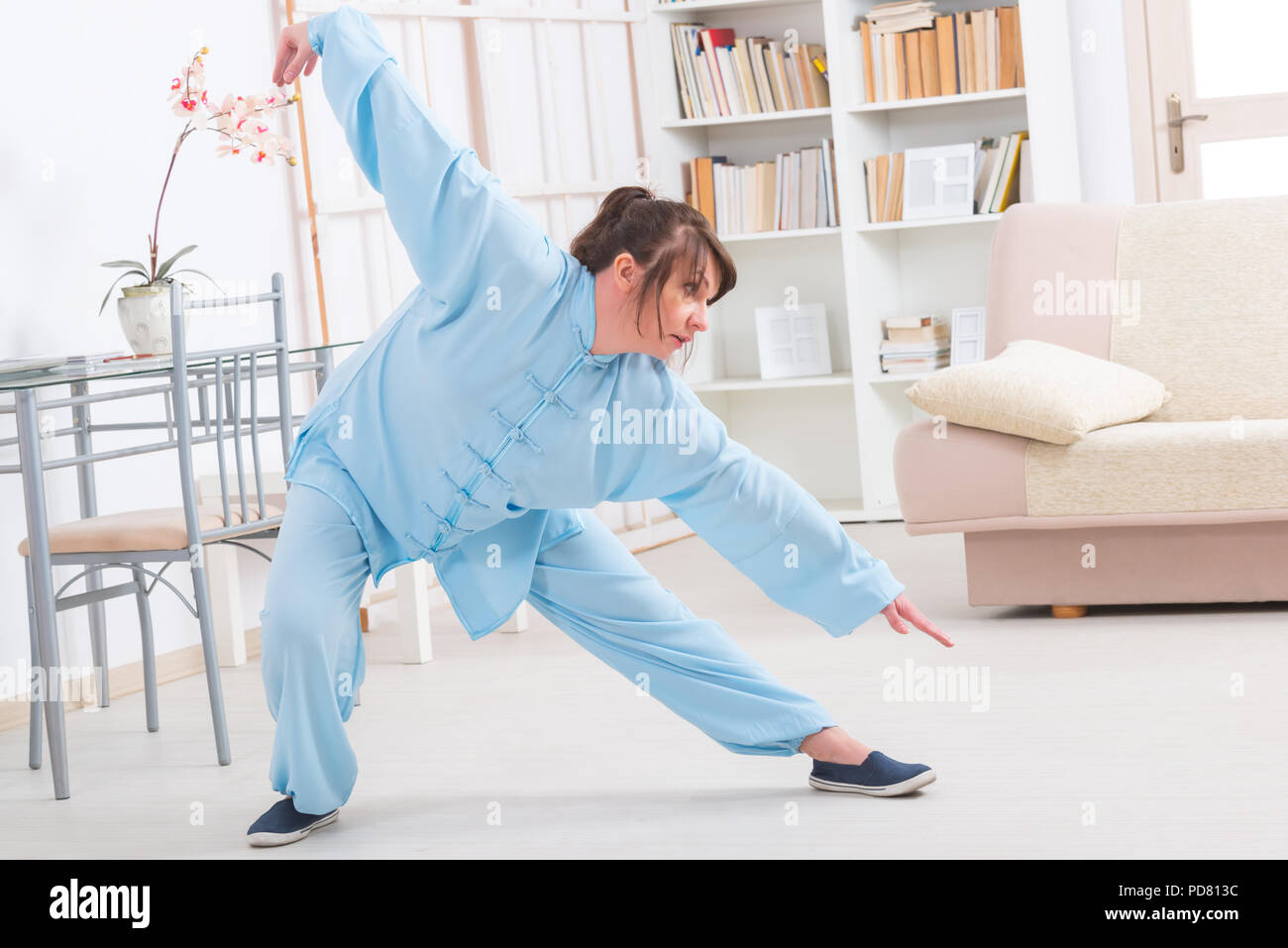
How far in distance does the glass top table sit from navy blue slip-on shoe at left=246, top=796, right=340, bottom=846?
81 centimetres

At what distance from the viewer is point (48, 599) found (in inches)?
103

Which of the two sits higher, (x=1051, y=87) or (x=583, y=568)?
(x=1051, y=87)

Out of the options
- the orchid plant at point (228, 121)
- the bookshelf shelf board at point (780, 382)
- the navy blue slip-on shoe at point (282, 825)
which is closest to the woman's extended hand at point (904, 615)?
the navy blue slip-on shoe at point (282, 825)

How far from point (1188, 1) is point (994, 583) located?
2698mm

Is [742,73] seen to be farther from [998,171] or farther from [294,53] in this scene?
[294,53]

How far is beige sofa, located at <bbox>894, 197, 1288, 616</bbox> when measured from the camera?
315 cm

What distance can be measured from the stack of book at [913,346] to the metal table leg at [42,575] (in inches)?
119

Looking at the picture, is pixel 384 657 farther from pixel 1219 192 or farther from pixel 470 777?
pixel 1219 192

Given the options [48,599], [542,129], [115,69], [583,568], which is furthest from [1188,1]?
[48,599]

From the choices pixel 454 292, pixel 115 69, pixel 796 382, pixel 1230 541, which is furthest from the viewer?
pixel 796 382

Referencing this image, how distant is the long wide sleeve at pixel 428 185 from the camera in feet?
6.43

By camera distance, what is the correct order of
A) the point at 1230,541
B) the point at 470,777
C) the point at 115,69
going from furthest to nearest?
1. the point at 115,69
2. the point at 1230,541
3. the point at 470,777

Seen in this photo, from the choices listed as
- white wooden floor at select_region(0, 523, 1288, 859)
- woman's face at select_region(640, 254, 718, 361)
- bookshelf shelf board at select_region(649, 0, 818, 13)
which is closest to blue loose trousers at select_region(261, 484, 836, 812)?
white wooden floor at select_region(0, 523, 1288, 859)
